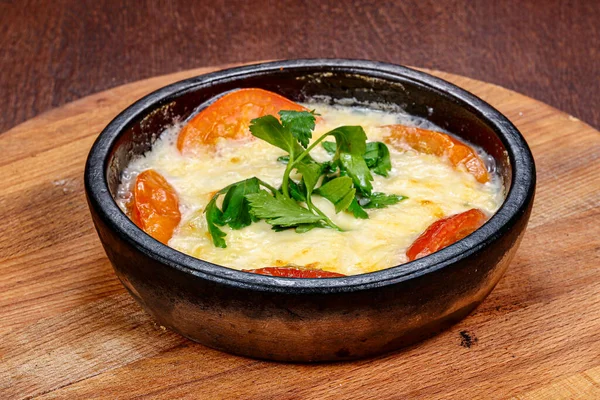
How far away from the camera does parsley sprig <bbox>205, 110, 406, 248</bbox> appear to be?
2439 mm

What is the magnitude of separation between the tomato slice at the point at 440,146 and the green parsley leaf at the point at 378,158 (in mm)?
141

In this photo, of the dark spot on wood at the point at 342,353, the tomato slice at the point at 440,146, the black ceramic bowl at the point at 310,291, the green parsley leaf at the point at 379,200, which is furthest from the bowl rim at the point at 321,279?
the green parsley leaf at the point at 379,200

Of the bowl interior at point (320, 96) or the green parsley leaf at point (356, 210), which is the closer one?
the green parsley leaf at point (356, 210)

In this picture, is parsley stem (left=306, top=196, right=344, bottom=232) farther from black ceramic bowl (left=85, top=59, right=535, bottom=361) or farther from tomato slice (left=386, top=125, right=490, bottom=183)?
tomato slice (left=386, top=125, right=490, bottom=183)

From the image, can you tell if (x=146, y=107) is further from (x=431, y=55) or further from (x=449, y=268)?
(x=431, y=55)

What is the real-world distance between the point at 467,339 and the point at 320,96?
118 cm

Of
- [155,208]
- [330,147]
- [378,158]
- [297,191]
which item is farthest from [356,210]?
[155,208]

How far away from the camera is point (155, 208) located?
2.53 metres

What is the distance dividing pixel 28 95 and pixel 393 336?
3.25 meters

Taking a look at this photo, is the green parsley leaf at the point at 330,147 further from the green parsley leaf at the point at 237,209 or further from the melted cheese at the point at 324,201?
the green parsley leaf at the point at 237,209

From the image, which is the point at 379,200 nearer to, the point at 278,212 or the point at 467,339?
the point at 278,212

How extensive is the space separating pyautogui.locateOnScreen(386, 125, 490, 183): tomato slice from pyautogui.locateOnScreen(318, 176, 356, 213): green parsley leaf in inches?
17.2

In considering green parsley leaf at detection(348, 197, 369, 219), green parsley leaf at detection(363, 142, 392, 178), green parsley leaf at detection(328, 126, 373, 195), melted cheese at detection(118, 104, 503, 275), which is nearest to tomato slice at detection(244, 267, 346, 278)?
melted cheese at detection(118, 104, 503, 275)

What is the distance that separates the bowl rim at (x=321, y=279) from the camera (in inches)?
80.3
